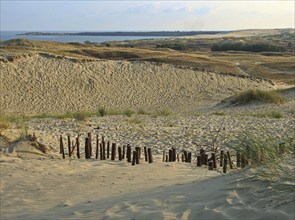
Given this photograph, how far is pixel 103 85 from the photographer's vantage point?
122ft

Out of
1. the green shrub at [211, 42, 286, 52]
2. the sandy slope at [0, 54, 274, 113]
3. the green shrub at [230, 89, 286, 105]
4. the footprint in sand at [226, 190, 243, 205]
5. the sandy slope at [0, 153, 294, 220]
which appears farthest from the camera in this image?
the green shrub at [211, 42, 286, 52]

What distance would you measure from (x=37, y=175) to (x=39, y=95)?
24542mm

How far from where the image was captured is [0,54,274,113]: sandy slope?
33.2 metres

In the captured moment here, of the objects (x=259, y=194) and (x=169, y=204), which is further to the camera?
(x=169, y=204)

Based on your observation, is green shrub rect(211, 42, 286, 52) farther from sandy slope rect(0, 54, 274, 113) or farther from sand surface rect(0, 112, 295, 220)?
sand surface rect(0, 112, 295, 220)

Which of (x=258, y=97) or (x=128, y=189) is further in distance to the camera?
(x=258, y=97)

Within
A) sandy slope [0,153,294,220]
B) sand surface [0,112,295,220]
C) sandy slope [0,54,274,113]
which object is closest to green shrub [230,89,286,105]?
sandy slope [0,54,274,113]

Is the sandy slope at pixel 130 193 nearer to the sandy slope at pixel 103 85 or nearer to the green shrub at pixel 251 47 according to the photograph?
the sandy slope at pixel 103 85

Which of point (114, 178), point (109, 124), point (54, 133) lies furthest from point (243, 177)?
point (109, 124)

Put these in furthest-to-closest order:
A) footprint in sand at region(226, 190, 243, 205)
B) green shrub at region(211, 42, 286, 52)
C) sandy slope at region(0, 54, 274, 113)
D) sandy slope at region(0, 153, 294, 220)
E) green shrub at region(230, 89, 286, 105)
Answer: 1. green shrub at region(211, 42, 286, 52)
2. sandy slope at region(0, 54, 274, 113)
3. green shrub at region(230, 89, 286, 105)
4. footprint in sand at region(226, 190, 243, 205)
5. sandy slope at region(0, 153, 294, 220)

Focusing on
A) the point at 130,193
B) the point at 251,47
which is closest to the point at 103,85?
the point at 130,193

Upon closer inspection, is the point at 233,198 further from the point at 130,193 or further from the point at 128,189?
the point at 128,189

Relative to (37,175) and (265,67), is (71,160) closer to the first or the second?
(37,175)

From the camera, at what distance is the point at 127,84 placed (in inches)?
1495
